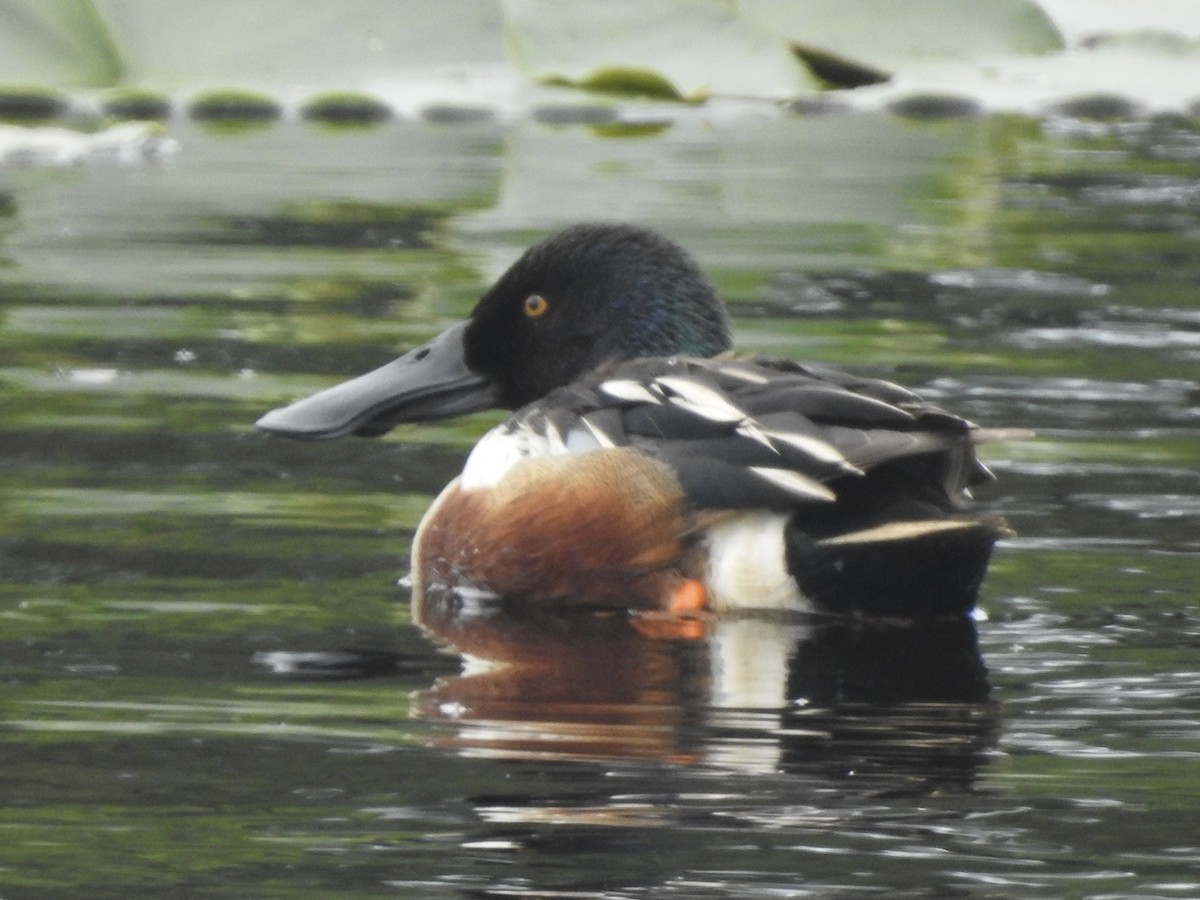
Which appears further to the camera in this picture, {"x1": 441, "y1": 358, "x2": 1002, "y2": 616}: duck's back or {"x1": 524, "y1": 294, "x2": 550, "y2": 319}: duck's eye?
{"x1": 524, "y1": 294, "x2": 550, "y2": 319}: duck's eye

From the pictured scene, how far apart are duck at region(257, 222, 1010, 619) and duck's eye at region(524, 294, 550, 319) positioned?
0.38 metres

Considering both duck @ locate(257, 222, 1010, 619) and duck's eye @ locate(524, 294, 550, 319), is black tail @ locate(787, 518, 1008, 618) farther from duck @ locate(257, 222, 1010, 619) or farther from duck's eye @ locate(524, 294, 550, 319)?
duck's eye @ locate(524, 294, 550, 319)

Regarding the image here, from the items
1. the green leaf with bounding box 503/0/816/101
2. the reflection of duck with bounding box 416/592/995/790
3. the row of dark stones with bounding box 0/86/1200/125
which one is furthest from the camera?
the row of dark stones with bounding box 0/86/1200/125

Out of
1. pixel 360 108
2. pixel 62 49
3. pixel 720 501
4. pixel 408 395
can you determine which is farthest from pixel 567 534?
pixel 360 108

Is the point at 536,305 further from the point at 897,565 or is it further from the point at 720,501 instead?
the point at 897,565

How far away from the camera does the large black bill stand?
17.8 feet

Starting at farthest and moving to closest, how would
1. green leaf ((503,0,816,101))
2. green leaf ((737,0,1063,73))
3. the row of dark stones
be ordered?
the row of dark stones → green leaf ((737,0,1063,73)) → green leaf ((503,0,816,101))

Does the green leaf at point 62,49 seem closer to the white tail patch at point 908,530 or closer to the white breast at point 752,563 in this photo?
the white breast at point 752,563

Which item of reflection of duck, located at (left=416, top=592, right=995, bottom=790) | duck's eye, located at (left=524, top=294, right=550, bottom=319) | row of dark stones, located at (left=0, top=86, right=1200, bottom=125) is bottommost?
reflection of duck, located at (left=416, top=592, right=995, bottom=790)

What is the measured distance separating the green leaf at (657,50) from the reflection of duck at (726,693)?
22.0ft

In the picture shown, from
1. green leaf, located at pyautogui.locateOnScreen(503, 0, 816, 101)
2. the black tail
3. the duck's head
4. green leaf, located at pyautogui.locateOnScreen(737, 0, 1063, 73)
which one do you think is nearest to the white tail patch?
the black tail

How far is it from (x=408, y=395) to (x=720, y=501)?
1313 mm

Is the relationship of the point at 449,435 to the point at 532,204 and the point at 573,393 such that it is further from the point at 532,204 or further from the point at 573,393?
the point at 532,204

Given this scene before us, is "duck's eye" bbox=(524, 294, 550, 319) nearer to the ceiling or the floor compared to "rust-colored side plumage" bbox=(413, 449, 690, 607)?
nearer to the ceiling
